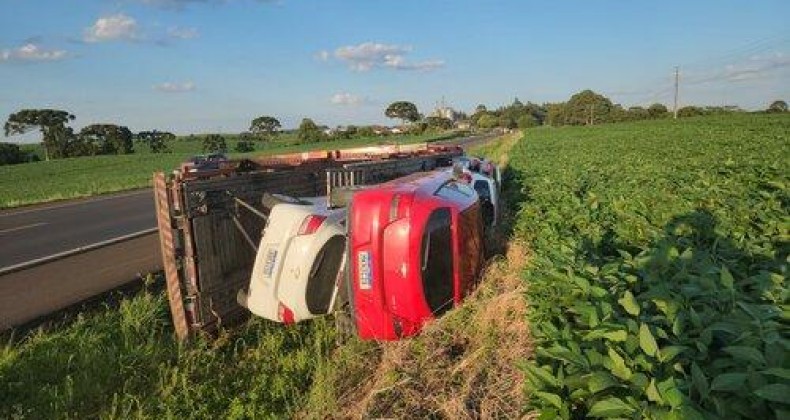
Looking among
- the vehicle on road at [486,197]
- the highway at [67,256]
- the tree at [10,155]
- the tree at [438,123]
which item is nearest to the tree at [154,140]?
the tree at [10,155]

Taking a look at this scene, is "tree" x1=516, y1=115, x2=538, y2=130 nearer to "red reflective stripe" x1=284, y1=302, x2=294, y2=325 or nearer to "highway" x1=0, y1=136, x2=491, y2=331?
"highway" x1=0, y1=136, x2=491, y2=331

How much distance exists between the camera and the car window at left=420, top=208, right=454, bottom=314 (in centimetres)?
503

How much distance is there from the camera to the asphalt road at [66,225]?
12000 millimetres

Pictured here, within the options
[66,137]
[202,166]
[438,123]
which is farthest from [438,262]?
[438,123]

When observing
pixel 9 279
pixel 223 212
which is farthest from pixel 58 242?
pixel 223 212

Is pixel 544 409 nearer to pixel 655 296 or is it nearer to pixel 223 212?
pixel 655 296

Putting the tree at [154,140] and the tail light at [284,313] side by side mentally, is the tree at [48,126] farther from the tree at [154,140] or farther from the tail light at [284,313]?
the tail light at [284,313]

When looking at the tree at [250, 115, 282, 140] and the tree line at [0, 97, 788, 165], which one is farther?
the tree at [250, 115, 282, 140]

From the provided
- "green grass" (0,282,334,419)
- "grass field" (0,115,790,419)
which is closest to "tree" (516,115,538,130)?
"grass field" (0,115,790,419)

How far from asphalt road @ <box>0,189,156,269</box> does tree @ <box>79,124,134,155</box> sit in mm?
67991

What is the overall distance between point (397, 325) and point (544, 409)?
2.91 meters

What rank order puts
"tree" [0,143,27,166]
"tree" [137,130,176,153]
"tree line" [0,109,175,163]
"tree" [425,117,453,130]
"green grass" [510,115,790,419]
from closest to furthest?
"green grass" [510,115,790,419] → "tree" [0,143,27,166] → "tree line" [0,109,175,163] → "tree" [137,130,176,153] → "tree" [425,117,453,130]

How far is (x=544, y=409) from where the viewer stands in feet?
7.47

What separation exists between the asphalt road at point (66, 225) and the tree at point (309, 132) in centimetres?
7864
